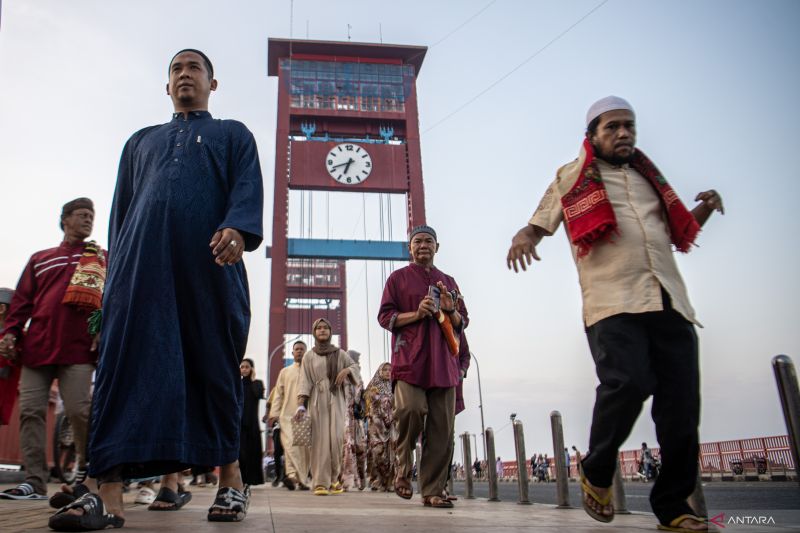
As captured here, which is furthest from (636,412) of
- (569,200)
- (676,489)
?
(569,200)

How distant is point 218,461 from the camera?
86.0 inches

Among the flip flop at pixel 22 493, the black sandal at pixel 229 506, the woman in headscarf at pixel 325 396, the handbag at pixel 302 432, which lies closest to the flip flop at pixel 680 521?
the black sandal at pixel 229 506

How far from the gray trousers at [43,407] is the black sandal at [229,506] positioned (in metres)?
1.55

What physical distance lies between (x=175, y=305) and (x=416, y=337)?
7.10 feet

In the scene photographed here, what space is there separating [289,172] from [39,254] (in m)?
20.6

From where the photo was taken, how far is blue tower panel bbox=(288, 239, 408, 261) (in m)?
23.9

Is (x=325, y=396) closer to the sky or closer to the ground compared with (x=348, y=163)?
closer to the ground

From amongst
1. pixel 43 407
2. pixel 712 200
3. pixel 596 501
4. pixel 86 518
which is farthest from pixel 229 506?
pixel 712 200

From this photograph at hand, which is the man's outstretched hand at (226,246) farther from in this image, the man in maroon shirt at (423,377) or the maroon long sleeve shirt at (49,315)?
the man in maroon shirt at (423,377)

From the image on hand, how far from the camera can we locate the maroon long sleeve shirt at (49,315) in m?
3.65

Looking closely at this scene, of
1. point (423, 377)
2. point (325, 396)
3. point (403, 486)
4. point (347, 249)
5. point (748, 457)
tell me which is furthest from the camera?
point (347, 249)

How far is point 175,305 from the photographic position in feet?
7.22

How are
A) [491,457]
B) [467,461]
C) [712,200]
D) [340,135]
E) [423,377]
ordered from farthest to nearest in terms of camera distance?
[340,135] < [467,461] < [491,457] < [423,377] < [712,200]

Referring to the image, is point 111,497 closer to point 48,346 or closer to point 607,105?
point 48,346
